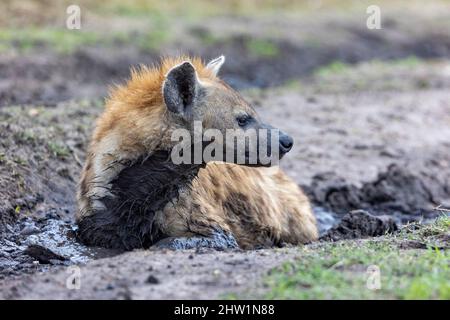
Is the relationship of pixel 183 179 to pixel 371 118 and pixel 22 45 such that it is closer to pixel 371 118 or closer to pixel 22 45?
pixel 371 118

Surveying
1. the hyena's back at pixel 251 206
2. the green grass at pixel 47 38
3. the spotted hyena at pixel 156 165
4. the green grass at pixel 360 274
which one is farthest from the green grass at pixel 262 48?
the green grass at pixel 360 274

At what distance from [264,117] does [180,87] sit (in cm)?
425

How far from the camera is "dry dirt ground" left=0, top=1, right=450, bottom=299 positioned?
4.38m

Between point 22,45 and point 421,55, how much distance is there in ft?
25.4

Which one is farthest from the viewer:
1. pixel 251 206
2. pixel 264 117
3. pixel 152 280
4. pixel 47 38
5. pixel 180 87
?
pixel 47 38

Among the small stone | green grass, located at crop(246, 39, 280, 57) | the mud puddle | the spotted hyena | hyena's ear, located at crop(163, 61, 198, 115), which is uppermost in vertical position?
green grass, located at crop(246, 39, 280, 57)

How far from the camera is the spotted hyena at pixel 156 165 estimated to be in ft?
17.6

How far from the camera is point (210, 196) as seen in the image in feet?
18.9

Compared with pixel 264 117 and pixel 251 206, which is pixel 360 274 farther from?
pixel 264 117

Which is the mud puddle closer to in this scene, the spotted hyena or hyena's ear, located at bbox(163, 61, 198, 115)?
the spotted hyena

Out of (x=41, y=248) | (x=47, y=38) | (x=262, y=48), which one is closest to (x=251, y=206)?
(x=41, y=248)

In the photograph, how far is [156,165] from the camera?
17.7ft

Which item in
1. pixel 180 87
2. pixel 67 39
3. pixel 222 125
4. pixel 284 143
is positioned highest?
pixel 67 39

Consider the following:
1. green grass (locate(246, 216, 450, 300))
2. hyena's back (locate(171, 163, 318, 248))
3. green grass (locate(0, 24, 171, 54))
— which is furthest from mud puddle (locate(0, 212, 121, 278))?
green grass (locate(0, 24, 171, 54))
